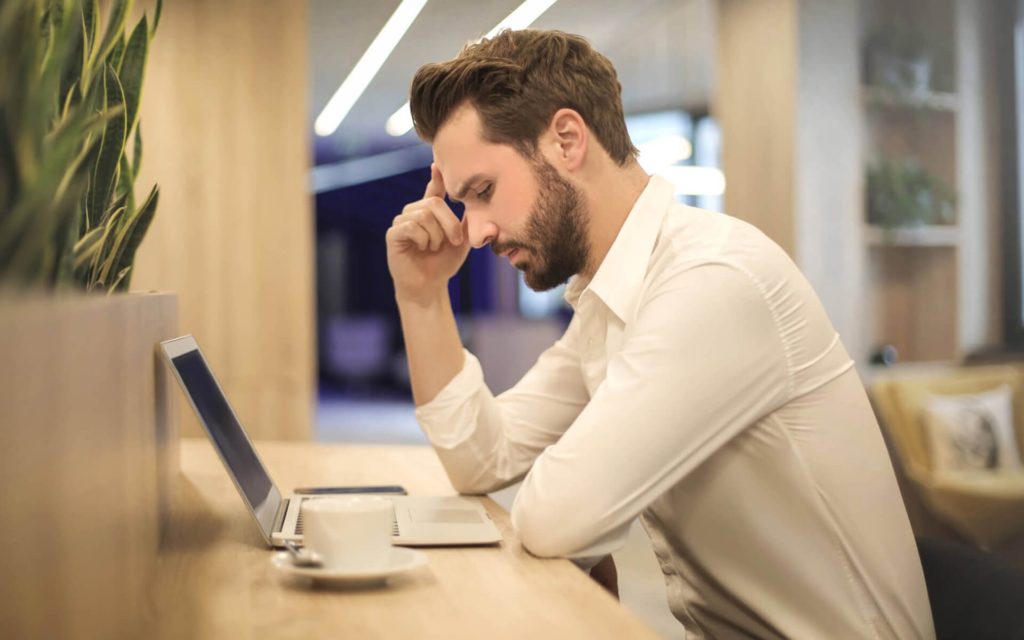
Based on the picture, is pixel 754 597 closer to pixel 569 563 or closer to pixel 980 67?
pixel 569 563

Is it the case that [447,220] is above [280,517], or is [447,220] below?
above

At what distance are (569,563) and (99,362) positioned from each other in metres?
0.57

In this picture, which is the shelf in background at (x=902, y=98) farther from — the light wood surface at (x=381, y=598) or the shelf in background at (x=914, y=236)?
the light wood surface at (x=381, y=598)

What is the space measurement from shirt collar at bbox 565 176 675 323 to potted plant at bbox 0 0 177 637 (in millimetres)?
623

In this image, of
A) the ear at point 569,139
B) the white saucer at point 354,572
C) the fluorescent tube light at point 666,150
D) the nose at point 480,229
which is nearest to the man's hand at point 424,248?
the nose at point 480,229

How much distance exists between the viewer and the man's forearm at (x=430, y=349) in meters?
1.64

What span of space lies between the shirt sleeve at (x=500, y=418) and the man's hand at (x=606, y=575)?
278 mm

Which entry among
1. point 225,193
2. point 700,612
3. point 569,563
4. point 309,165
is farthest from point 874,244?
point 569,563

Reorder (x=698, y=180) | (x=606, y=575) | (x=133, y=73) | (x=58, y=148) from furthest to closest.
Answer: (x=698, y=180)
(x=606, y=575)
(x=133, y=73)
(x=58, y=148)

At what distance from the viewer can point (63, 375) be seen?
64 centimetres

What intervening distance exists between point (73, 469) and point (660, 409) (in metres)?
0.68

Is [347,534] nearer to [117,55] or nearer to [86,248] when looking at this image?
[86,248]

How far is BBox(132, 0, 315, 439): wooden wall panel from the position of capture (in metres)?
4.06

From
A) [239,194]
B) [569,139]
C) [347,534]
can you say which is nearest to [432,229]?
[569,139]
